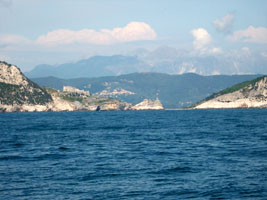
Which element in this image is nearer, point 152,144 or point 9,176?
point 9,176

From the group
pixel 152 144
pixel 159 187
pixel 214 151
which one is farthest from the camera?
pixel 152 144

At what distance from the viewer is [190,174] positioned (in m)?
52.6

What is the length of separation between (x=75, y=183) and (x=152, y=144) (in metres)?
38.6

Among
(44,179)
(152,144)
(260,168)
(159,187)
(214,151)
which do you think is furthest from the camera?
(152,144)

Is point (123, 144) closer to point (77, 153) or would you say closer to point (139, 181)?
point (77, 153)

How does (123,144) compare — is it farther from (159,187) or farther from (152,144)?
(159,187)

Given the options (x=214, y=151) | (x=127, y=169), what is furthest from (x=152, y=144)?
(x=127, y=169)

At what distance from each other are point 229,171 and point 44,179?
855 inches

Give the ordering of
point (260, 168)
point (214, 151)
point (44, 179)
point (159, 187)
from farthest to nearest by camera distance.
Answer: point (214, 151) → point (260, 168) → point (44, 179) → point (159, 187)

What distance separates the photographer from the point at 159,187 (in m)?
46.5

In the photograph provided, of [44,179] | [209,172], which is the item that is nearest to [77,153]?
[44,179]

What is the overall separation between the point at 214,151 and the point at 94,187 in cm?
3029

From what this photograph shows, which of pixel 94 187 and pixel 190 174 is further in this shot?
pixel 190 174

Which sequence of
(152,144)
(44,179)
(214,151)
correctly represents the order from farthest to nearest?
1. (152,144)
2. (214,151)
3. (44,179)
